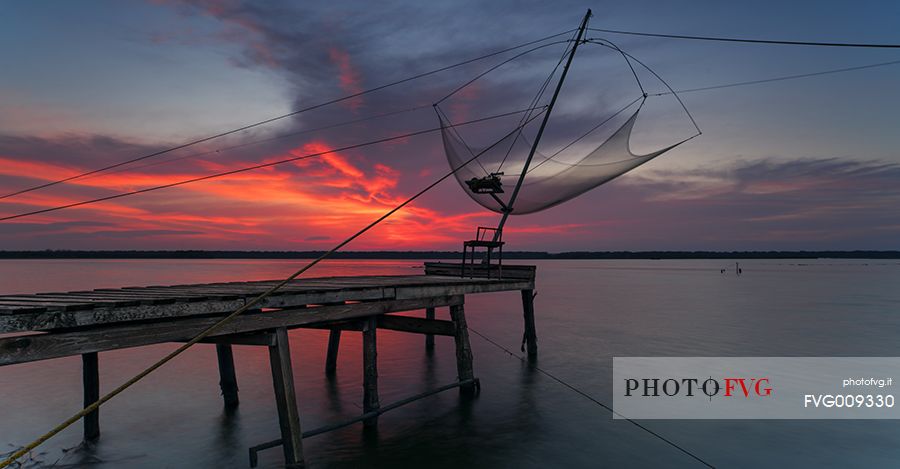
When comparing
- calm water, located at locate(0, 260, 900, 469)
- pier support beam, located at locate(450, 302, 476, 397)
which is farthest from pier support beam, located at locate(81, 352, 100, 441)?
pier support beam, located at locate(450, 302, 476, 397)

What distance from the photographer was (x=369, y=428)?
10328 mm

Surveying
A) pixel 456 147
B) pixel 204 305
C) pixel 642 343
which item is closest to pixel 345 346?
pixel 456 147

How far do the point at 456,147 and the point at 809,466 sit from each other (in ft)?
47.6

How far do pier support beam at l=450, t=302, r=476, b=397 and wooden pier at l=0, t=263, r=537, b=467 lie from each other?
0.9 inches

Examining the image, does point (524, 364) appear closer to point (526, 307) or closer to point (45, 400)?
point (526, 307)

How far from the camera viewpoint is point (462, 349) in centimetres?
1271

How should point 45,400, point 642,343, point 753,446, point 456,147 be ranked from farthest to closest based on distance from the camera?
point 642,343
point 456,147
point 45,400
point 753,446

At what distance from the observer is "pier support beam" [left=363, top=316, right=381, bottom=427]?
1046cm

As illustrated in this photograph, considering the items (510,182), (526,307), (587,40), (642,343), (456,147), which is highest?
(587,40)

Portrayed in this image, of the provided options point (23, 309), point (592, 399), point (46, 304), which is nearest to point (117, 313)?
point (46, 304)

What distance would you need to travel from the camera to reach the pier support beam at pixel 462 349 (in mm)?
12336

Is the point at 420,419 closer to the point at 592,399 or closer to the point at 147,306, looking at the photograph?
the point at 592,399

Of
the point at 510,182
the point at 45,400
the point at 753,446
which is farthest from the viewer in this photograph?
the point at 510,182

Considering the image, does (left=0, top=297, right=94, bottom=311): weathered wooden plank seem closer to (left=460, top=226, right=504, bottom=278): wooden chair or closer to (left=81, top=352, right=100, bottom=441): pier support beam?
(left=81, top=352, right=100, bottom=441): pier support beam
